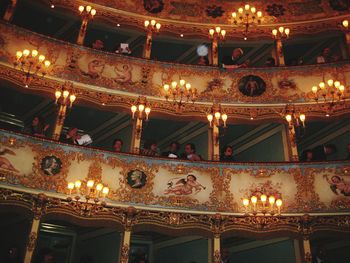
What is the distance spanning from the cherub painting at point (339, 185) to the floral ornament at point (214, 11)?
8039 mm

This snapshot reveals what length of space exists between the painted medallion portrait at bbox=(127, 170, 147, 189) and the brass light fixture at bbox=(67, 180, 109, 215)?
2.82 ft

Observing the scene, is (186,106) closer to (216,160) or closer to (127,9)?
(216,160)

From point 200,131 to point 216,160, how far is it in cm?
355

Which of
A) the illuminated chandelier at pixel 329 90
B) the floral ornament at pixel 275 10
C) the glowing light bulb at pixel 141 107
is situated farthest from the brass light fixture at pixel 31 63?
the floral ornament at pixel 275 10

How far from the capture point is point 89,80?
13.3 metres

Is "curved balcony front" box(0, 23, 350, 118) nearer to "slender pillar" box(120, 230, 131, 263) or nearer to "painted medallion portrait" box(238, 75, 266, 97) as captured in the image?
"painted medallion portrait" box(238, 75, 266, 97)

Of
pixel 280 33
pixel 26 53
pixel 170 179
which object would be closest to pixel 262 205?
pixel 170 179

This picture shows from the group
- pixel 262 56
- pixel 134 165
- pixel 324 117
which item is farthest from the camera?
pixel 262 56

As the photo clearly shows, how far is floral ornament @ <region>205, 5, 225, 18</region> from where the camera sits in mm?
16325

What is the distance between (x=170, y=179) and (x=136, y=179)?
38.3 inches

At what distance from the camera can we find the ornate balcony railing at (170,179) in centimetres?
1084

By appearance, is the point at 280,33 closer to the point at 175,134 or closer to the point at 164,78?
the point at 164,78

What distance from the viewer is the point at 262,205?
10914 mm

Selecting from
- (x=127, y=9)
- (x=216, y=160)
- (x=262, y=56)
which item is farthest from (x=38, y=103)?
(x=262, y=56)
